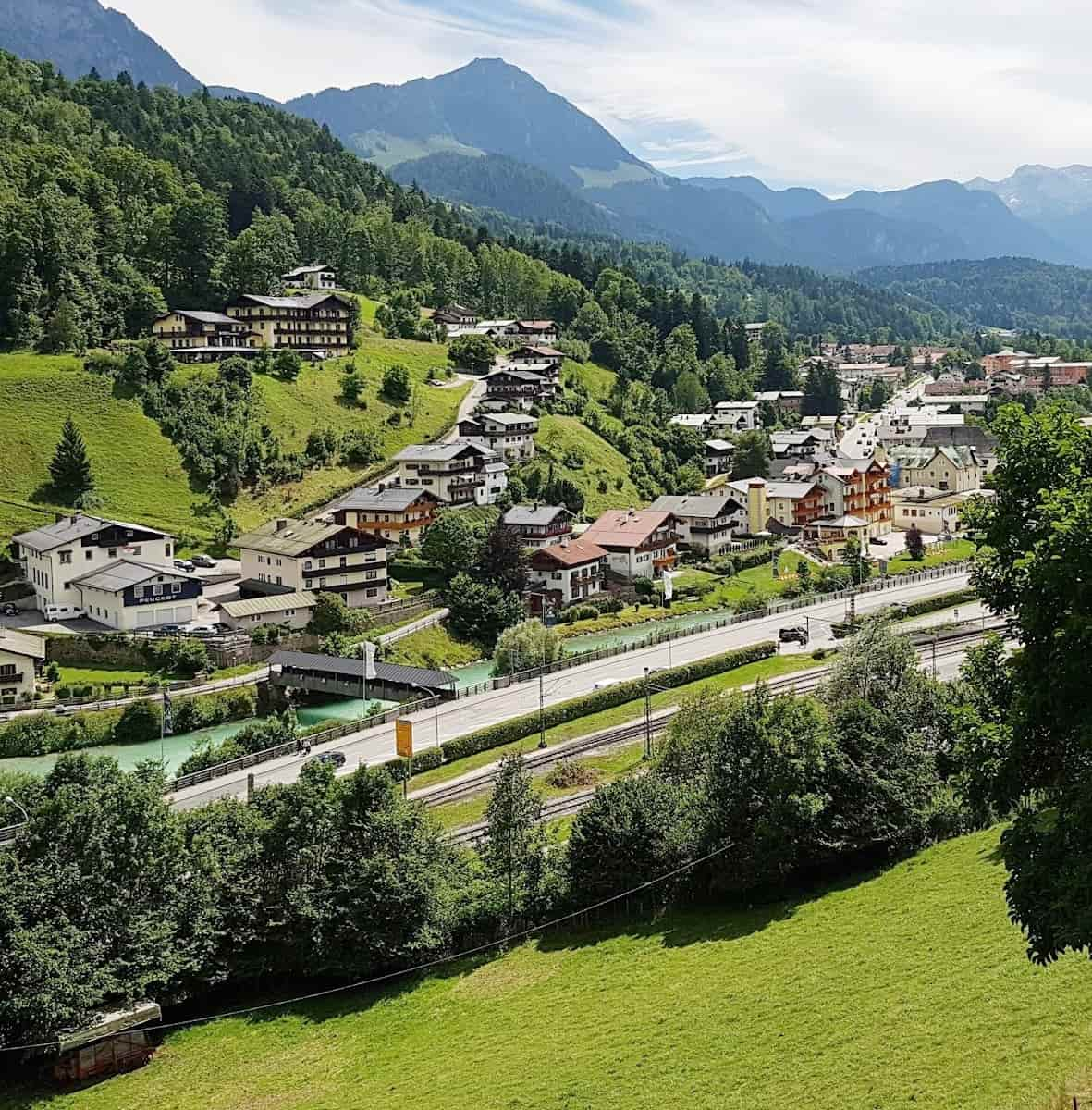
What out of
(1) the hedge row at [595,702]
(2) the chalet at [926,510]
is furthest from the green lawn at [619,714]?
(2) the chalet at [926,510]

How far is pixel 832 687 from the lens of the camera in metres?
33.9

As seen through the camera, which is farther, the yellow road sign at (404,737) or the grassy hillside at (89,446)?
the grassy hillside at (89,446)

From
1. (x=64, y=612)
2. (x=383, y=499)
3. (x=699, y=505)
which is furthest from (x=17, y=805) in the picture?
(x=699, y=505)

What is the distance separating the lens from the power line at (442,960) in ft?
79.4

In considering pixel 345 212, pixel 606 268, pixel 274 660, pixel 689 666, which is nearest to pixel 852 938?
pixel 689 666

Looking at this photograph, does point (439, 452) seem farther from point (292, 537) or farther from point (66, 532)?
point (66, 532)

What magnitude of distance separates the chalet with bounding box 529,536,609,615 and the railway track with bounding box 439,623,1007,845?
1780 cm

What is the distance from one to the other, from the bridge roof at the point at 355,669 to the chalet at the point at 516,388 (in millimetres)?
41050

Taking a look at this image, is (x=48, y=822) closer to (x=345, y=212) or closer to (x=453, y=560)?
(x=453, y=560)

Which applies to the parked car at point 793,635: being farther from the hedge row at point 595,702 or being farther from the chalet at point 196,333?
the chalet at point 196,333

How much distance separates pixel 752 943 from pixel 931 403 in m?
133

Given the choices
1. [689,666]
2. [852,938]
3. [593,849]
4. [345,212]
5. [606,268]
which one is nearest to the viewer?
[852,938]

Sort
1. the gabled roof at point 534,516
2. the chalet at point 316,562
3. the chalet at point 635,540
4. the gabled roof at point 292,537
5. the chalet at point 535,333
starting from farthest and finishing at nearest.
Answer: the chalet at point 535,333 → the chalet at point 635,540 → the gabled roof at point 534,516 → the gabled roof at point 292,537 → the chalet at point 316,562

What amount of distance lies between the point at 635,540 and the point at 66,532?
3123 cm
